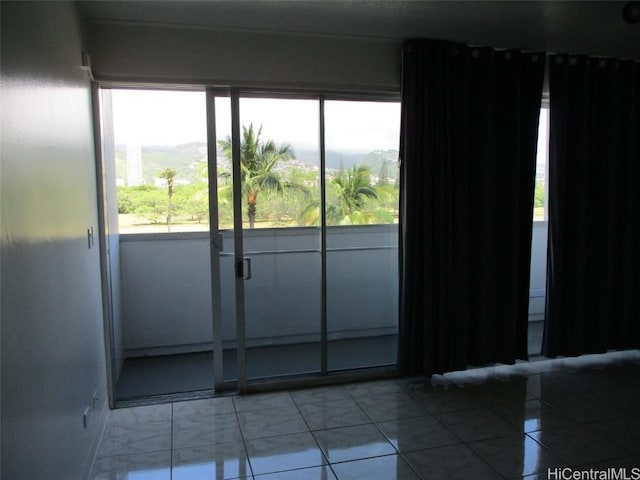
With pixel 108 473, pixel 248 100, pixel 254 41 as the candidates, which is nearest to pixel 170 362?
pixel 108 473

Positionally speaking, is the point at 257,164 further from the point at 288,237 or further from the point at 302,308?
the point at 302,308

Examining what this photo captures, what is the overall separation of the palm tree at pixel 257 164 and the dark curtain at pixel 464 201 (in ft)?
2.94

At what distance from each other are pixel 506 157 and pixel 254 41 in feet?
6.61

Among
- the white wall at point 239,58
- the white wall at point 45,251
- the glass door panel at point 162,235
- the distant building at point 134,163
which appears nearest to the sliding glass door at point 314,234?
the white wall at point 239,58

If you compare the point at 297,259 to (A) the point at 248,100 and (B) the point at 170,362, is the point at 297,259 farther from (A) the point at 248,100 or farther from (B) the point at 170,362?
(B) the point at 170,362

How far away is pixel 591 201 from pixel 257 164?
2673mm

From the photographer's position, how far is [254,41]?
335cm

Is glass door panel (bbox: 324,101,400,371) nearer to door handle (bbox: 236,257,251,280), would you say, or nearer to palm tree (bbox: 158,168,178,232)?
door handle (bbox: 236,257,251,280)

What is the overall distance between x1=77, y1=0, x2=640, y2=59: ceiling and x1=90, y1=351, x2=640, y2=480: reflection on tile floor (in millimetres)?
2548

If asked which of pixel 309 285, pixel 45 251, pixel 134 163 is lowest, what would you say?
pixel 309 285

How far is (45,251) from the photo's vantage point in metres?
1.91

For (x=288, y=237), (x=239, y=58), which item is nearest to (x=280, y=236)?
(x=288, y=237)

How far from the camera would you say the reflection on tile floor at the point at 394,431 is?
2598 mm

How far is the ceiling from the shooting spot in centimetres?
291
